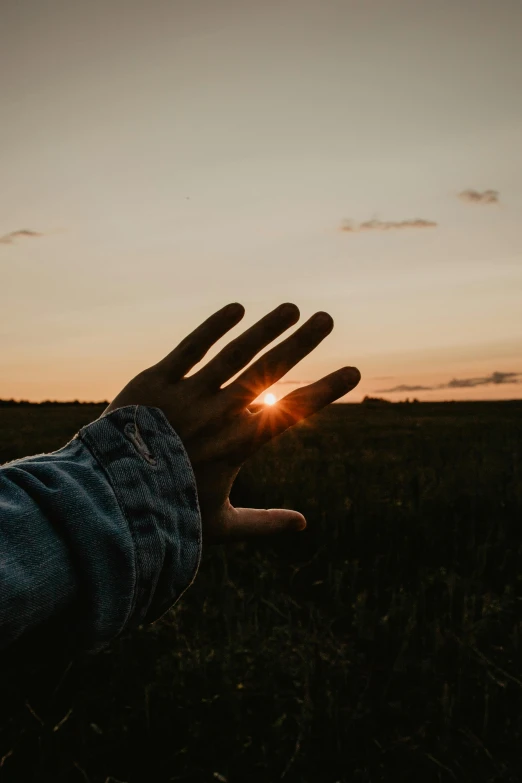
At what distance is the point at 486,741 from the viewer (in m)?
2.57

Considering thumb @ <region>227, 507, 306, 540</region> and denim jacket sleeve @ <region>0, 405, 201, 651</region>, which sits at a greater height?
denim jacket sleeve @ <region>0, 405, 201, 651</region>

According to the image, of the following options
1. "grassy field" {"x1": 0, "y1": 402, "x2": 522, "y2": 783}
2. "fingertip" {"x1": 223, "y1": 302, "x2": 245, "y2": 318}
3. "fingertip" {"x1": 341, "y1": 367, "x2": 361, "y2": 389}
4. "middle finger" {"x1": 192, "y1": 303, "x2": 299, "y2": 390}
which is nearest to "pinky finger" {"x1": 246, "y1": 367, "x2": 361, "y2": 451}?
"fingertip" {"x1": 341, "y1": 367, "x2": 361, "y2": 389}

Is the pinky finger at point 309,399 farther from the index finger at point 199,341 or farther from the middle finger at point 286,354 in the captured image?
the index finger at point 199,341

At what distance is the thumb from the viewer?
1.57m

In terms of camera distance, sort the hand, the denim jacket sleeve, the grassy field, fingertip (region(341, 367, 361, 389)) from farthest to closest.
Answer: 1. the grassy field
2. fingertip (region(341, 367, 361, 389))
3. the hand
4. the denim jacket sleeve

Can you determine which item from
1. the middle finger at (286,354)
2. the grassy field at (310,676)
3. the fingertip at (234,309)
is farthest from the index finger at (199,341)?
the grassy field at (310,676)

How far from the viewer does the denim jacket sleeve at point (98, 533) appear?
90 cm

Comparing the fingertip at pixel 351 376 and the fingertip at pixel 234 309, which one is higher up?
the fingertip at pixel 234 309

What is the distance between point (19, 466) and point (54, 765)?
6.88 ft

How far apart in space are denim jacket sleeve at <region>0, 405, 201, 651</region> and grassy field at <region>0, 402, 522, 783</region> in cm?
23

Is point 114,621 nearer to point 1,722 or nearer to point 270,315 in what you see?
point 270,315

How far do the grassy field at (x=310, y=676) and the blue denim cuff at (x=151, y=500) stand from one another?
0.82 feet

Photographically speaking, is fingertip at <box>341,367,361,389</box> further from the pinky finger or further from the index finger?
the index finger

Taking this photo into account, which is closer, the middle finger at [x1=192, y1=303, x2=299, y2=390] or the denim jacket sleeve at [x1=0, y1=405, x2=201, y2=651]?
the denim jacket sleeve at [x1=0, y1=405, x2=201, y2=651]
